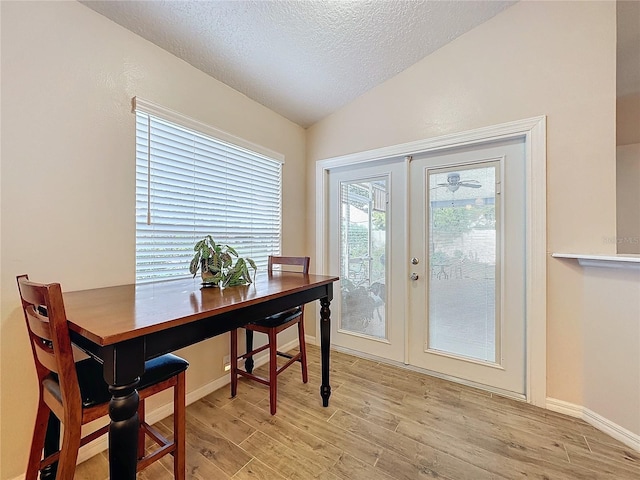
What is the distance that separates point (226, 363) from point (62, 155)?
1.77 metres

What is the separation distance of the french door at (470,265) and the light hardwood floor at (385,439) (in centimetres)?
28

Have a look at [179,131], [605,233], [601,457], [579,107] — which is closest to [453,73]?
[579,107]

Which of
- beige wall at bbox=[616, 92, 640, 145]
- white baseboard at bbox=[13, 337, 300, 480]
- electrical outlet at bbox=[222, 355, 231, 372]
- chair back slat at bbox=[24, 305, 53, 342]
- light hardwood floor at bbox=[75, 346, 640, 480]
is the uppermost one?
beige wall at bbox=[616, 92, 640, 145]

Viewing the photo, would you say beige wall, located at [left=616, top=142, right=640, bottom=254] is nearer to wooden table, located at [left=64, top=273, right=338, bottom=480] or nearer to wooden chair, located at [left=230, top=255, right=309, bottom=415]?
wooden chair, located at [left=230, top=255, right=309, bottom=415]

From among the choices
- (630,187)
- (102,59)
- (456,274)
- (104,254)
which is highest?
(102,59)

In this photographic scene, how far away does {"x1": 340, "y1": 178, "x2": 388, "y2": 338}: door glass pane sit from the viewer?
273 centimetres

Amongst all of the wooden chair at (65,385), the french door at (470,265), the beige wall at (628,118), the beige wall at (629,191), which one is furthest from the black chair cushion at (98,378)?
the beige wall at (628,118)

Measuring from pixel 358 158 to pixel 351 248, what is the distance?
917 mm

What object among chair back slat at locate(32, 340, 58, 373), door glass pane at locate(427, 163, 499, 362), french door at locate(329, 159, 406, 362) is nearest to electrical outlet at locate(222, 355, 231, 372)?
french door at locate(329, 159, 406, 362)

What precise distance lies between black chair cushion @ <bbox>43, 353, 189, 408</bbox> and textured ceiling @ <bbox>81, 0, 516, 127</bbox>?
190cm

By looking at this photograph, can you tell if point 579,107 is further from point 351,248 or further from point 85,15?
point 85,15

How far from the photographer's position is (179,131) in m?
1.99

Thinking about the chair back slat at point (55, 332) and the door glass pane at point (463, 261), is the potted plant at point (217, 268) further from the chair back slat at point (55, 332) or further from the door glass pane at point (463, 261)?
the door glass pane at point (463, 261)

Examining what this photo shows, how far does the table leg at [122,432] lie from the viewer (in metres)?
0.88
